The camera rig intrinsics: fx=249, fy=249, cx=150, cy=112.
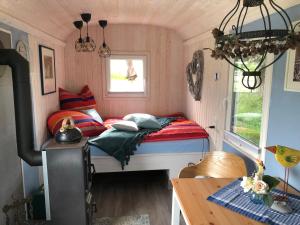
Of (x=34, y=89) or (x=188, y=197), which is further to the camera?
(x=34, y=89)

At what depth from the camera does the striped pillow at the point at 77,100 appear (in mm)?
3799

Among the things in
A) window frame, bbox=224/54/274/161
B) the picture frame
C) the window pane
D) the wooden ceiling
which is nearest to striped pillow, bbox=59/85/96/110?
the window pane

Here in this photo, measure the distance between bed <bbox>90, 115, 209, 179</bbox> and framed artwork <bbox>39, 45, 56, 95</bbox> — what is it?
0.95 metres

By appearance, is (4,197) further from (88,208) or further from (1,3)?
(1,3)

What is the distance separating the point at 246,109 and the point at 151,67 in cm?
230

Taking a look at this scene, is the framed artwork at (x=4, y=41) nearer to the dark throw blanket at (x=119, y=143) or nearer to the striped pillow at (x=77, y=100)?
the dark throw blanket at (x=119, y=143)

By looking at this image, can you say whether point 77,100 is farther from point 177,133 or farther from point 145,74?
point 177,133

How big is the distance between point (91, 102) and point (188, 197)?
2.87 metres

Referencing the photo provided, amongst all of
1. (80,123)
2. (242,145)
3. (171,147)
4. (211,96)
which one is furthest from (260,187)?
(80,123)

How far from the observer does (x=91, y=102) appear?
161 inches

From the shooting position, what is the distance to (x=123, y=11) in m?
3.16

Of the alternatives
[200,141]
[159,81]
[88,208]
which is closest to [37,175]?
[88,208]

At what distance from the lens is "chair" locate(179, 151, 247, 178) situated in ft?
7.15

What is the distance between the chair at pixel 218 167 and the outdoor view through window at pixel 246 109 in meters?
0.28
